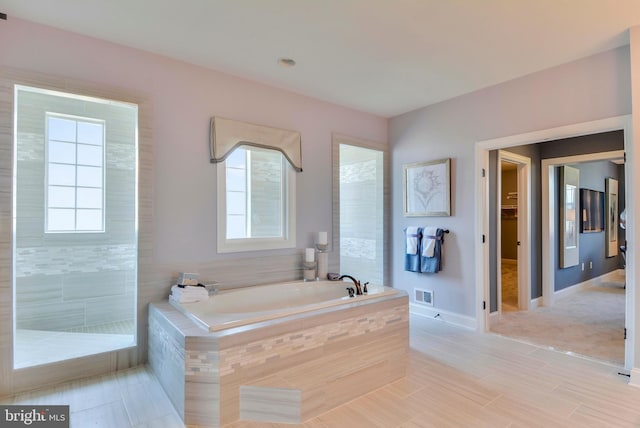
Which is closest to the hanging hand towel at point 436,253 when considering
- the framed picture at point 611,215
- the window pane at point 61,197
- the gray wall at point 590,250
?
the gray wall at point 590,250

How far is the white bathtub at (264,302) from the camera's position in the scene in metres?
2.15

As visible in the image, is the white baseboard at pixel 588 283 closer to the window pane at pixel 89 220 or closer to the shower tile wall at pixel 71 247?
the shower tile wall at pixel 71 247

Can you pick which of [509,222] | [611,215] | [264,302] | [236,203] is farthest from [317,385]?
[611,215]

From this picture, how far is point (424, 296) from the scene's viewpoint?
3.98 metres

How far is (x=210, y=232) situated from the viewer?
2977 mm

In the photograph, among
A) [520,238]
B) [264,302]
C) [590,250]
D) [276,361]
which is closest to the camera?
[276,361]

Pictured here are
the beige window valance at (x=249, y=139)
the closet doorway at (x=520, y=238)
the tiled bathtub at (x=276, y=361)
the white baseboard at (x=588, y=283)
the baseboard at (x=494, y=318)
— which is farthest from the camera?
the white baseboard at (x=588, y=283)

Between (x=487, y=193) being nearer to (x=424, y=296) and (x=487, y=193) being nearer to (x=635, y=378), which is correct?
(x=424, y=296)

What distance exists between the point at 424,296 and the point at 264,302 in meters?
2.01

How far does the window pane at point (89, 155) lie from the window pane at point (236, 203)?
1548 millimetres

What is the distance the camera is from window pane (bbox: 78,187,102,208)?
135 inches

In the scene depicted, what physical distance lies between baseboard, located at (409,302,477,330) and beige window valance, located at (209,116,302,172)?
221 cm

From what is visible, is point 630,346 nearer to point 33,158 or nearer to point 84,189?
point 84,189

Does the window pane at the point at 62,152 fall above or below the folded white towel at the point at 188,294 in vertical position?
above
